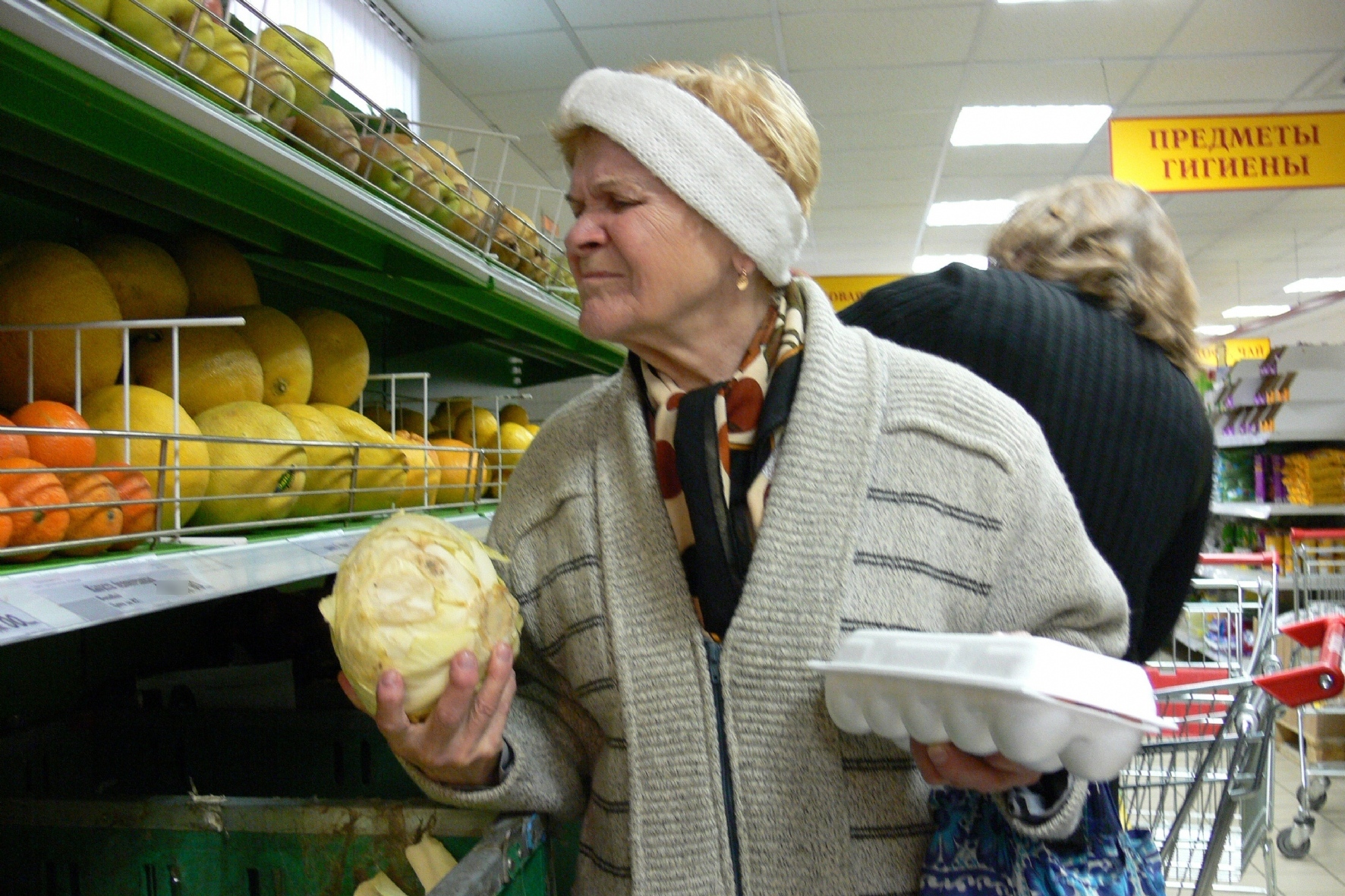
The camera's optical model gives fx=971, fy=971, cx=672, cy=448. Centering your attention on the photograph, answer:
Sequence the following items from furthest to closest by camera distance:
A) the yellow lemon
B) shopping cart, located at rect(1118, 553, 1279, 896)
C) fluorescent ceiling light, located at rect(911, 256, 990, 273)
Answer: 1. fluorescent ceiling light, located at rect(911, 256, 990, 273)
2. the yellow lemon
3. shopping cart, located at rect(1118, 553, 1279, 896)

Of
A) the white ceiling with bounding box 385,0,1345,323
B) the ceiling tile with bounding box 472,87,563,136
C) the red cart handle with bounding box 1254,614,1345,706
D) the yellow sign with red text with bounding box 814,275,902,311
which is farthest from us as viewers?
the yellow sign with red text with bounding box 814,275,902,311

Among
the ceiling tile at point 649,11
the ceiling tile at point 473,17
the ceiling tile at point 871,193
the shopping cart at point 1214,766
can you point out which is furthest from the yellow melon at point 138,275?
the ceiling tile at point 871,193

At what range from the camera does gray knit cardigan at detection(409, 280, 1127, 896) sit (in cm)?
105

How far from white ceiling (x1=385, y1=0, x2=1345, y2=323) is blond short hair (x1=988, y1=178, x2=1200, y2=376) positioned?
3719 millimetres

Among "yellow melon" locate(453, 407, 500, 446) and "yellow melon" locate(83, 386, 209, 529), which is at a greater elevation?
"yellow melon" locate(453, 407, 500, 446)

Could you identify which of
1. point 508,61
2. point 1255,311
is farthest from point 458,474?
point 1255,311

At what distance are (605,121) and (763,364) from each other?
35 centimetres

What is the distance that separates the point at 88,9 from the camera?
3.31ft

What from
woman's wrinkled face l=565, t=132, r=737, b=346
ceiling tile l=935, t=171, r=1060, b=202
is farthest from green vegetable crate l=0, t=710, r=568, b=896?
ceiling tile l=935, t=171, r=1060, b=202

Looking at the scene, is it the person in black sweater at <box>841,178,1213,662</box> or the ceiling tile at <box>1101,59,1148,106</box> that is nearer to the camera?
the person in black sweater at <box>841,178,1213,662</box>

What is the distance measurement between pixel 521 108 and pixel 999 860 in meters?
5.90

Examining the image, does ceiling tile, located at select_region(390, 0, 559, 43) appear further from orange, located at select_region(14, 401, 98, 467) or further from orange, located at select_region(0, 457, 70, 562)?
orange, located at select_region(0, 457, 70, 562)

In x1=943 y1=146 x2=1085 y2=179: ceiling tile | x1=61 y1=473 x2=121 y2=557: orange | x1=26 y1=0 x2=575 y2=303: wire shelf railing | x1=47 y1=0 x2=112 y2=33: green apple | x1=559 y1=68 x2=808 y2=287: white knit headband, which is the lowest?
x1=61 y1=473 x2=121 y2=557: orange

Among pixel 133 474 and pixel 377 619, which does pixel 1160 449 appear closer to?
pixel 377 619
